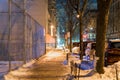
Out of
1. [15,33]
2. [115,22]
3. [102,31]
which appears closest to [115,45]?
[102,31]

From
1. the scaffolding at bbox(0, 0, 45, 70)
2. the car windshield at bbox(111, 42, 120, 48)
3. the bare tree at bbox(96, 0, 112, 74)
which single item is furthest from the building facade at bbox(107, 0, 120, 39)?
the bare tree at bbox(96, 0, 112, 74)

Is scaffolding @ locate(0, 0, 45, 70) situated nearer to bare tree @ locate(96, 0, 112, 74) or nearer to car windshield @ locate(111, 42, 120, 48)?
car windshield @ locate(111, 42, 120, 48)

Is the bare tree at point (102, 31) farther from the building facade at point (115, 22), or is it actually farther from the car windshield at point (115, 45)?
the building facade at point (115, 22)

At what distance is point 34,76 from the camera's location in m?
13.9

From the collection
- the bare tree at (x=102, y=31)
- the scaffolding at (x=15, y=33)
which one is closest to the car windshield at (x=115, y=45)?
the bare tree at (x=102, y=31)

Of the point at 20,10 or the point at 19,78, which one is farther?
the point at 20,10

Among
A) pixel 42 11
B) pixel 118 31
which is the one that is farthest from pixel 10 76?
pixel 118 31

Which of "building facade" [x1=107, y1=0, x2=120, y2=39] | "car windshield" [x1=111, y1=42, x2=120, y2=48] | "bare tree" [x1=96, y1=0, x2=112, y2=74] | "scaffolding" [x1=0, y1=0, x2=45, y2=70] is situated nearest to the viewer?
"bare tree" [x1=96, y1=0, x2=112, y2=74]

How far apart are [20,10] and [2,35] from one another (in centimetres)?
222

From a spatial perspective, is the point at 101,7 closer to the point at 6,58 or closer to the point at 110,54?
the point at 110,54

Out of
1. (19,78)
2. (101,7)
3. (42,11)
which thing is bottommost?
(19,78)

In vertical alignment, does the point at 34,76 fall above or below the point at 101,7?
below

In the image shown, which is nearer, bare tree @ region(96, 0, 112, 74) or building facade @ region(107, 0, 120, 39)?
bare tree @ region(96, 0, 112, 74)

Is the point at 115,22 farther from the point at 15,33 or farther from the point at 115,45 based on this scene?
the point at 115,45
